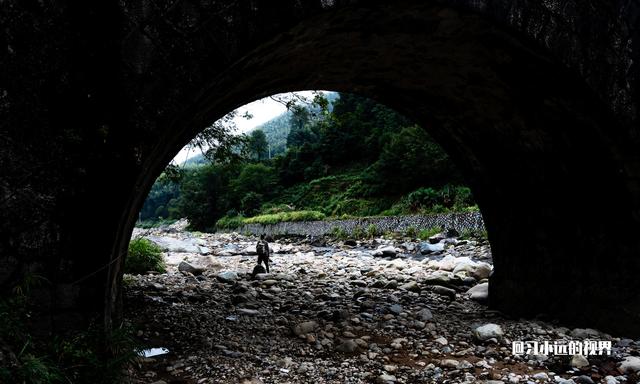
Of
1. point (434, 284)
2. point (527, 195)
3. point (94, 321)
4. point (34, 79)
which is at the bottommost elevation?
point (434, 284)

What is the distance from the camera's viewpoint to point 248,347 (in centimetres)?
323

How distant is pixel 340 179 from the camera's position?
3353 cm

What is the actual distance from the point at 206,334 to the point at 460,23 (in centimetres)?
304

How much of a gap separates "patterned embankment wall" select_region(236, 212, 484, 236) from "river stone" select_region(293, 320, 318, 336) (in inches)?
417

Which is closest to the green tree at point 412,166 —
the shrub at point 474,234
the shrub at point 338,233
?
the shrub at point 338,233

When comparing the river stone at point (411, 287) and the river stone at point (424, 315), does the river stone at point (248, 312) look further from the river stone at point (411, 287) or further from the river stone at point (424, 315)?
the river stone at point (411, 287)

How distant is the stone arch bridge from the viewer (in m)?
1.78

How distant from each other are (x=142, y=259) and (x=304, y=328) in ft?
15.3

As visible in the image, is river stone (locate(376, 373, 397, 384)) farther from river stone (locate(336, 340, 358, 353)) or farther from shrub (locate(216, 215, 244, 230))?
shrub (locate(216, 215, 244, 230))

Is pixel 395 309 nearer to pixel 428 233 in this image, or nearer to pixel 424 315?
pixel 424 315

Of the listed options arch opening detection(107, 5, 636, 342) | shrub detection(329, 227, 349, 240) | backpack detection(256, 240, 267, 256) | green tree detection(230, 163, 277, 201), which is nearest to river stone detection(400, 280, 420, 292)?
arch opening detection(107, 5, 636, 342)

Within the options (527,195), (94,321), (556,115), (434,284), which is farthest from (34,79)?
(434,284)

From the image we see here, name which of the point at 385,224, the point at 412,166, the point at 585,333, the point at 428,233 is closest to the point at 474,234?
the point at 428,233

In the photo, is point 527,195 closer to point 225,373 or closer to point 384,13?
point 384,13
